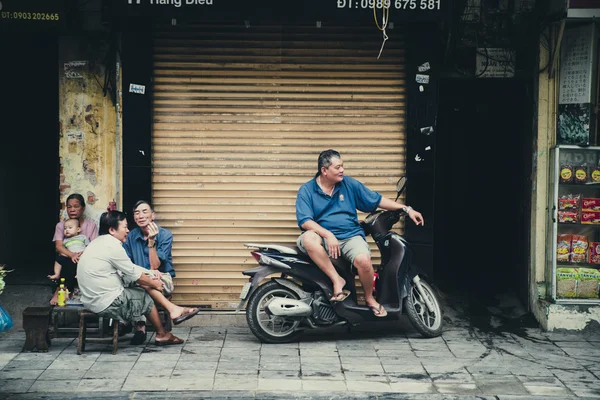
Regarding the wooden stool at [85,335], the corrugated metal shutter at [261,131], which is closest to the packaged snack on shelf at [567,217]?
the corrugated metal shutter at [261,131]

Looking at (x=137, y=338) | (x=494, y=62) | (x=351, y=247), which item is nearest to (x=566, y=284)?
(x=351, y=247)

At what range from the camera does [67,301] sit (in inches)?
304

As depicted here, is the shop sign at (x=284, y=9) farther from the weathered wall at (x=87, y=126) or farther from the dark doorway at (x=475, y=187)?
the dark doorway at (x=475, y=187)

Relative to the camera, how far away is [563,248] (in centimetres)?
867

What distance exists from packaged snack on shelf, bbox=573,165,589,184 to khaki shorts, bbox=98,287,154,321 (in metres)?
4.88

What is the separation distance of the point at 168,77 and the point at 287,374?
3.87 meters

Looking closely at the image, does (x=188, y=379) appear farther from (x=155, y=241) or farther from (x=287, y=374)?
(x=155, y=241)

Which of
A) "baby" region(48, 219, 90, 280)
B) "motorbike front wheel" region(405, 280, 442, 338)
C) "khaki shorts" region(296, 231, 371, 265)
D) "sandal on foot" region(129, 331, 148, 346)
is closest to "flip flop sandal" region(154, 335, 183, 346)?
"sandal on foot" region(129, 331, 148, 346)

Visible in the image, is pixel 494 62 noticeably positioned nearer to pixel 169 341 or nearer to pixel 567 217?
pixel 567 217

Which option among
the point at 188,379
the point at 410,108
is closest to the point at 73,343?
the point at 188,379

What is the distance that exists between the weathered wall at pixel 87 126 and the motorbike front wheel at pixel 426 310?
3.56 meters

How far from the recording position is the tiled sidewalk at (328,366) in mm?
6305

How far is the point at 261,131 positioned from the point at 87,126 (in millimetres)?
1989

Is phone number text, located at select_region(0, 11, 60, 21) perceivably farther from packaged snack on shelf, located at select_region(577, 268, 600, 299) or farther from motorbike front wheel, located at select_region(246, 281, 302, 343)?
packaged snack on shelf, located at select_region(577, 268, 600, 299)
